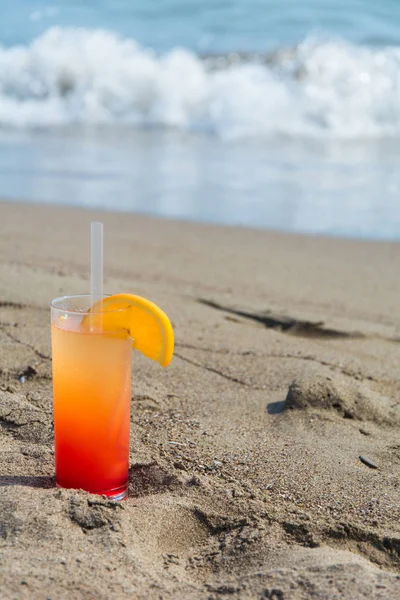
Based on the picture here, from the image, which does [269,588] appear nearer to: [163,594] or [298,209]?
[163,594]

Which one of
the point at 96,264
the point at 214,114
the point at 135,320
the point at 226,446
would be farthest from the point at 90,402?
the point at 214,114

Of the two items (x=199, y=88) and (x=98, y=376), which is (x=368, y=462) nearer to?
(x=98, y=376)

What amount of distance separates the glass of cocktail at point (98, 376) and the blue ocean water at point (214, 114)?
3868 mm

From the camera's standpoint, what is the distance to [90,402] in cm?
180

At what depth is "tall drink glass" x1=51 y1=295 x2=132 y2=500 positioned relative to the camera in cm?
178

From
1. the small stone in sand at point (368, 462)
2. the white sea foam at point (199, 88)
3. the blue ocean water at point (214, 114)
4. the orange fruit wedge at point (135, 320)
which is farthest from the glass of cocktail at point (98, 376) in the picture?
the white sea foam at point (199, 88)

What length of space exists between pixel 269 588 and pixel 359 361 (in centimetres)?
168

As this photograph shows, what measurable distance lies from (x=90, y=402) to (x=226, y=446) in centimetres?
56

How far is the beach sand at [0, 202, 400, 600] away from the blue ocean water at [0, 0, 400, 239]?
6.23 ft

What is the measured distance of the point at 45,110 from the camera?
44.9 ft

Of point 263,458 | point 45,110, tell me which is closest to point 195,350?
point 263,458

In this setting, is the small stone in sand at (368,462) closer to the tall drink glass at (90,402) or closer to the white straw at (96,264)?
the tall drink glass at (90,402)

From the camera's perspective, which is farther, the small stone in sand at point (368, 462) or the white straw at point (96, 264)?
the small stone in sand at point (368, 462)

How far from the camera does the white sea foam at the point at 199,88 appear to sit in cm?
1266
